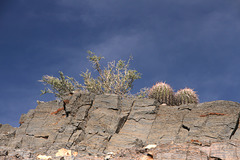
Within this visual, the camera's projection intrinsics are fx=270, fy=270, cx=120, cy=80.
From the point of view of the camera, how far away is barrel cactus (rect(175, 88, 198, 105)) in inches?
642

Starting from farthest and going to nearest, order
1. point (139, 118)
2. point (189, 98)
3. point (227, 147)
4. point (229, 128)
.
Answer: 1. point (189, 98)
2. point (139, 118)
3. point (229, 128)
4. point (227, 147)

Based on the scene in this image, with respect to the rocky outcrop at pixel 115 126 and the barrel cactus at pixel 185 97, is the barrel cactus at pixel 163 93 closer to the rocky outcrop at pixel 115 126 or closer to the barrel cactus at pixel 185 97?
the barrel cactus at pixel 185 97

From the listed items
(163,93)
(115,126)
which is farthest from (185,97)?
(115,126)

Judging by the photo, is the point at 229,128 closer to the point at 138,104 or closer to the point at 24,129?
the point at 138,104

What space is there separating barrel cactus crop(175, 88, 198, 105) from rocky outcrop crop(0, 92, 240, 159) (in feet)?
9.82

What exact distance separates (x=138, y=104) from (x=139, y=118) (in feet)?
2.79

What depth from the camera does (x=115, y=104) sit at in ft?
45.4

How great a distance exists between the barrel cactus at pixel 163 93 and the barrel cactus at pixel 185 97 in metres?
0.36

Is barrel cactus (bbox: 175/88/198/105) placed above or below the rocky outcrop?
above

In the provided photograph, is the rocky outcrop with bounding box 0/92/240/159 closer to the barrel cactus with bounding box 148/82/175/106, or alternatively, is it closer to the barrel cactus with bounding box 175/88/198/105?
the barrel cactus with bounding box 148/82/175/106

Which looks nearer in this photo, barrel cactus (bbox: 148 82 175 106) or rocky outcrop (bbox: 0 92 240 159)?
rocky outcrop (bbox: 0 92 240 159)

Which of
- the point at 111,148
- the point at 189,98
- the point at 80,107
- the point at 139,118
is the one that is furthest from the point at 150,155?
the point at 189,98

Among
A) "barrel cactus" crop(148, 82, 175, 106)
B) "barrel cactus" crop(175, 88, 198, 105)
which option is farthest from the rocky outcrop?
"barrel cactus" crop(175, 88, 198, 105)

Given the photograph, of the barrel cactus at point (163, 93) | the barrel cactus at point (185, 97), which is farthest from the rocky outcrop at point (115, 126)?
the barrel cactus at point (185, 97)
